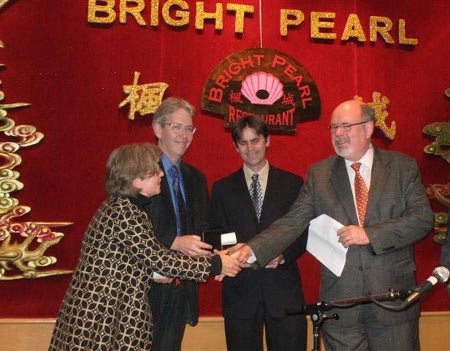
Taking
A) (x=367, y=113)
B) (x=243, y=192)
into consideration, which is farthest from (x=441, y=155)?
(x=243, y=192)

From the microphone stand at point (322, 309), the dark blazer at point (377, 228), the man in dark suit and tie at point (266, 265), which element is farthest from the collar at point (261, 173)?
the microphone stand at point (322, 309)

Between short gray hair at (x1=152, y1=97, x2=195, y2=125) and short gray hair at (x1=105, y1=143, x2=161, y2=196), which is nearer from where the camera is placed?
short gray hair at (x1=105, y1=143, x2=161, y2=196)

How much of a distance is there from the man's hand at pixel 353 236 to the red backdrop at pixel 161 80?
1.51 m

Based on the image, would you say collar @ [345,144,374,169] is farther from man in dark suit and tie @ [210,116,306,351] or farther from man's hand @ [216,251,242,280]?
Answer: man's hand @ [216,251,242,280]

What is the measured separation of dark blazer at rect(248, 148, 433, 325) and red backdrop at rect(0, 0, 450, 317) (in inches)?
46.1

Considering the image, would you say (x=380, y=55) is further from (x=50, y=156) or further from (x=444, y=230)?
(x=50, y=156)

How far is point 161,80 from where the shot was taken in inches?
153

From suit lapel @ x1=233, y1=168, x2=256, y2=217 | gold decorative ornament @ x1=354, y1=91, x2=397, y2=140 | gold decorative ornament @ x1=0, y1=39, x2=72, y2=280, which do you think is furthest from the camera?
gold decorative ornament @ x1=354, y1=91, x2=397, y2=140

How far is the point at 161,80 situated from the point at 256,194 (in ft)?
4.12

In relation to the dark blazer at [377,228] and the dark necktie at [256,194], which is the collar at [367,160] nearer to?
the dark blazer at [377,228]

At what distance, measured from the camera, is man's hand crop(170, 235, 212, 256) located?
9.22 feet

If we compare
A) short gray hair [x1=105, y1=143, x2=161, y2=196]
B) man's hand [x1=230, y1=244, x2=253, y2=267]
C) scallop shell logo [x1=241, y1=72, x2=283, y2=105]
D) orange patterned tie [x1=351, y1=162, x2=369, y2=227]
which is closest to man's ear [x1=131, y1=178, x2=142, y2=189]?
short gray hair [x1=105, y1=143, x2=161, y2=196]

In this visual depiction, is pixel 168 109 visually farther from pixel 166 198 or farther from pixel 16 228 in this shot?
pixel 16 228

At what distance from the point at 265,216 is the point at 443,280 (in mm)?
1417
